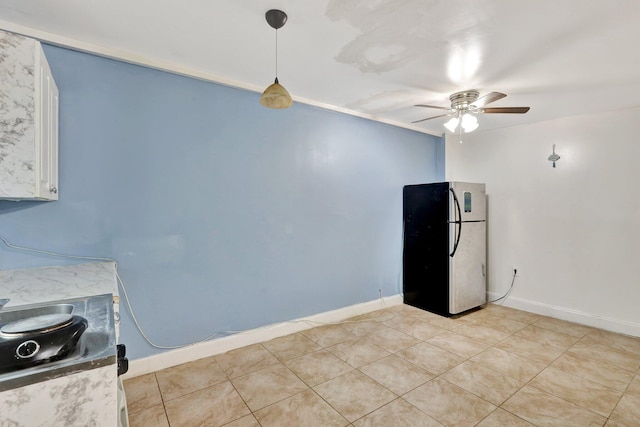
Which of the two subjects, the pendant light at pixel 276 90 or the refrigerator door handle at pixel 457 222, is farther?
the refrigerator door handle at pixel 457 222

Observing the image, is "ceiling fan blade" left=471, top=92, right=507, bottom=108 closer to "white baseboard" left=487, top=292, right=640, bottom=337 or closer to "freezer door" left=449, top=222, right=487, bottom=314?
"freezer door" left=449, top=222, right=487, bottom=314

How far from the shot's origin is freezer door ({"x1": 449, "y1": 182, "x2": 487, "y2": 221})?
11.6 feet

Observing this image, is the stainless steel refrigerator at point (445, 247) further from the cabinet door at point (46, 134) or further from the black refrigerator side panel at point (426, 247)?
the cabinet door at point (46, 134)

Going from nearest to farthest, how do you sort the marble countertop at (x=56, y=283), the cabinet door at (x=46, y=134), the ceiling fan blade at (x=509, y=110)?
the marble countertop at (x=56, y=283), the cabinet door at (x=46, y=134), the ceiling fan blade at (x=509, y=110)

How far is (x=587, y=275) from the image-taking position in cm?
339

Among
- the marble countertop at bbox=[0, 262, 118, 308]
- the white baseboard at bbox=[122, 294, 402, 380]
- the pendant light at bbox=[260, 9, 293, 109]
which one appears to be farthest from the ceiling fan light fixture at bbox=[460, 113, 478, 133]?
the marble countertop at bbox=[0, 262, 118, 308]

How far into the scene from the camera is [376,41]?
2.05 meters

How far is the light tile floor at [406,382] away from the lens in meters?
1.91

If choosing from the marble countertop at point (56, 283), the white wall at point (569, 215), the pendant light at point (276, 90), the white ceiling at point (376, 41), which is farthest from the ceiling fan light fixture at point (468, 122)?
the marble countertop at point (56, 283)

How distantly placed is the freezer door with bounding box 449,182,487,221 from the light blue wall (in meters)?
0.97

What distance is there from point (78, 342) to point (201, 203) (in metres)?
1.74

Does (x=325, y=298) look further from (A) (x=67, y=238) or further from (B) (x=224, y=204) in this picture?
(A) (x=67, y=238)

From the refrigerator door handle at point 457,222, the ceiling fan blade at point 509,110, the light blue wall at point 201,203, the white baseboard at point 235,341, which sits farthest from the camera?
the refrigerator door handle at point 457,222

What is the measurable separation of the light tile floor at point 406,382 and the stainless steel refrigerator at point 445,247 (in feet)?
1.80
